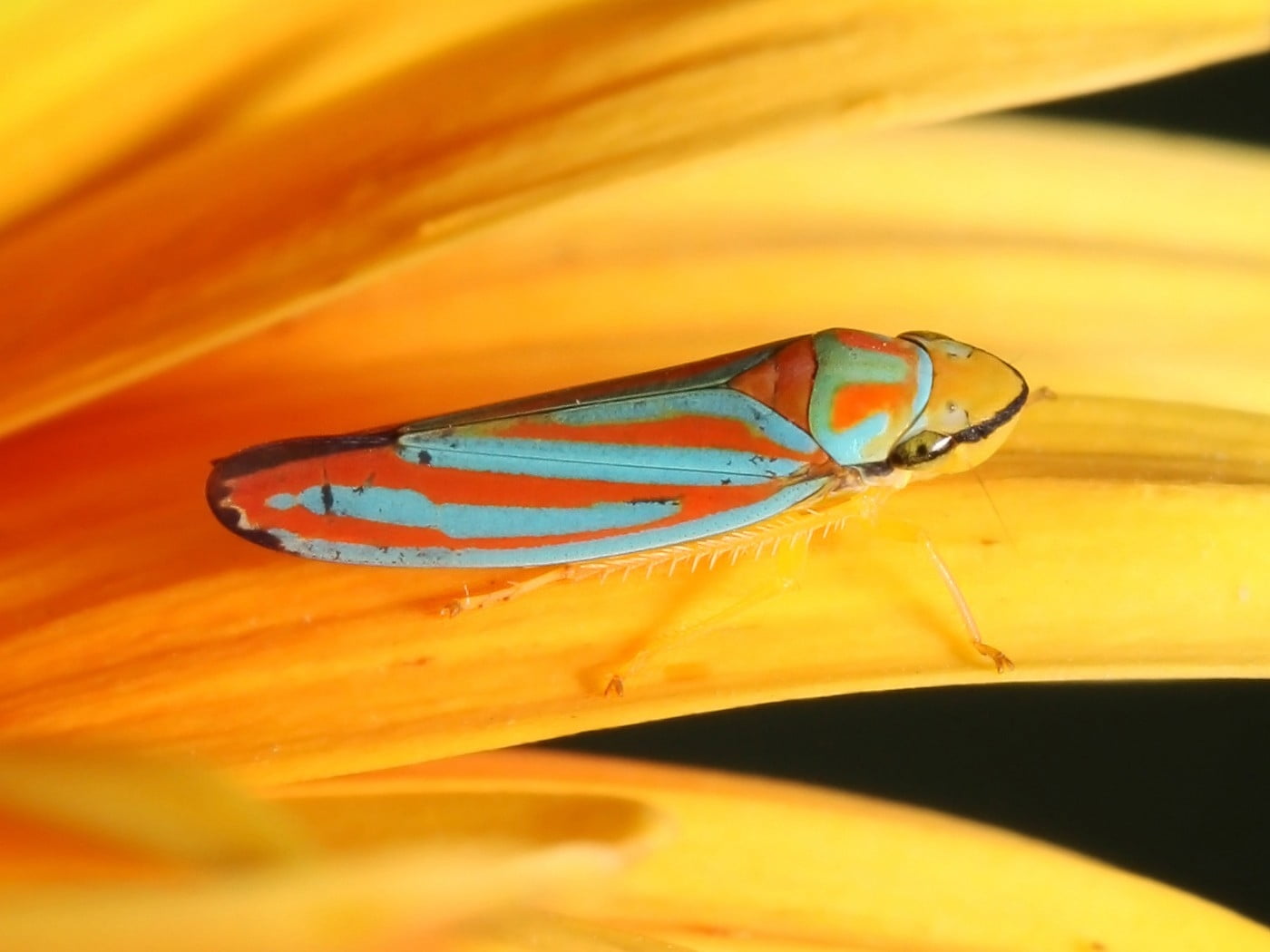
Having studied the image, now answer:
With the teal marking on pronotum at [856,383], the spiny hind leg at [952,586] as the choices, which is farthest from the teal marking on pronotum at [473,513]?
the spiny hind leg at [952,586]

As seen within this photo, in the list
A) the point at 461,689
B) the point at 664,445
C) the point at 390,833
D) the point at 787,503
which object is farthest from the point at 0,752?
the point at 787,503

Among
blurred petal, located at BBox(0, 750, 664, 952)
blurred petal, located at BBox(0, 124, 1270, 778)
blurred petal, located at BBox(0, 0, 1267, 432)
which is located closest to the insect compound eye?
blurred petal, located at BBox(0, 124, 1270, 778)

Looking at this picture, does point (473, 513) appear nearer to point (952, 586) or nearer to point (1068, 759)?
point (952, 586)

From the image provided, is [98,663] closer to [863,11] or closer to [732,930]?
[732,930]

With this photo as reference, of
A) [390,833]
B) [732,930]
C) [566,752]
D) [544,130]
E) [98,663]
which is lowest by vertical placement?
[732,930]

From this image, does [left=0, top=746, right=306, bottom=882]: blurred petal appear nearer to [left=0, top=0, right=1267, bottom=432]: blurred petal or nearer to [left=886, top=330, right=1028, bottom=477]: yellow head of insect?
[left=0, top=0, right=1267, bottom=432]: blurred petal

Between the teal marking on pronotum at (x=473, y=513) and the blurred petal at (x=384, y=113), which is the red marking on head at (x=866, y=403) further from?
the blurred petal at (x=384, y=113)
